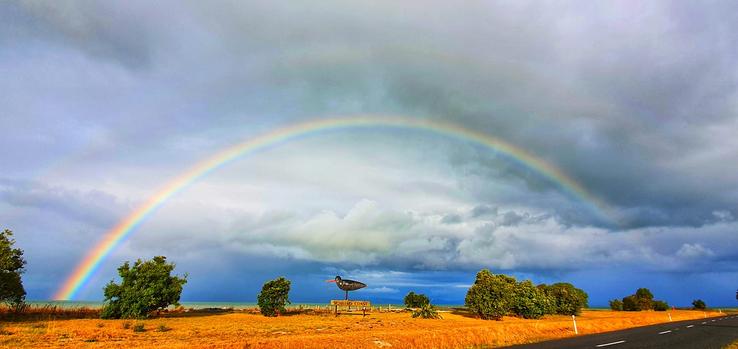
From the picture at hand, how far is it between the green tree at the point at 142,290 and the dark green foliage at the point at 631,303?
121m

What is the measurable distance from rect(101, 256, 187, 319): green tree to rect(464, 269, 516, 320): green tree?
45464 millimetres

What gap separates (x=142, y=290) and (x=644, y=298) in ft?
423

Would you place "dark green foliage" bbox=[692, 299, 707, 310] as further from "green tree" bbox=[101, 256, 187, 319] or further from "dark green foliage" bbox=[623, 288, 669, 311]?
"green tree" bbox=[101, 256, 187, 319]

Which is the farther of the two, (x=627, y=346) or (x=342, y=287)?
(x=342, y=287)

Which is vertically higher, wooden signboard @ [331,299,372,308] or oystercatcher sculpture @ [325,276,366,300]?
oystercatcher sculpture @ [325,276,366,300]

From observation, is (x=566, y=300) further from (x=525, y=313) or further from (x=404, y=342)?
(x=404, y=342)

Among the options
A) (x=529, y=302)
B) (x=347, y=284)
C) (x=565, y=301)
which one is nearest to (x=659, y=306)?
(x=565, y=301)

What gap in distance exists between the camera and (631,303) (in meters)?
120

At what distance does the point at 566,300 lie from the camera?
87625 millimetres

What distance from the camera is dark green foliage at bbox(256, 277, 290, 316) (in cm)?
6881

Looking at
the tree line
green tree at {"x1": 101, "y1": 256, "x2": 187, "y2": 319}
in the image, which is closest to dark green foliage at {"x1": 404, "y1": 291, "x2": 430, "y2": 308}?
the tree line

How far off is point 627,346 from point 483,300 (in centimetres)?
4453

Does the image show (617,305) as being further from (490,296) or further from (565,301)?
(490,296)

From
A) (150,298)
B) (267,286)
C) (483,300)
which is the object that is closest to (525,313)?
(483,300)
